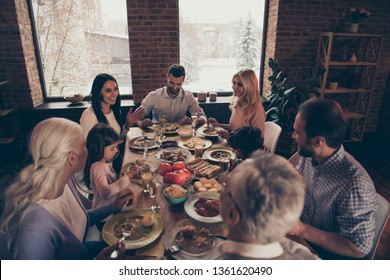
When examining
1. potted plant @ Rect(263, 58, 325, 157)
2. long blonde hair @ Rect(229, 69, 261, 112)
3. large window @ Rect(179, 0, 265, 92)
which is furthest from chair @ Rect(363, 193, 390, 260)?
large window @ Rect(179, 0, 265, 92)

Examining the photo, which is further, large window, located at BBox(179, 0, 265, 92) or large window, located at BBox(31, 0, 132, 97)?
large window, located at BBox(179, 0, 265, 92)

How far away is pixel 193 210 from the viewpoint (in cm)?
151

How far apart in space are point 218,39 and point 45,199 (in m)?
3.89

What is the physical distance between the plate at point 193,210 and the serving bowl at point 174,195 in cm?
3

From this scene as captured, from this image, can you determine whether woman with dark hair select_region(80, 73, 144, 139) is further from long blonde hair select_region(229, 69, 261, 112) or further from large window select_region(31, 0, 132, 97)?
large window select_region(31, 0, 132, 97)

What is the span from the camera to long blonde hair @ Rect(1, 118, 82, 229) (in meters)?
1.16

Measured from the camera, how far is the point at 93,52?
4152mm

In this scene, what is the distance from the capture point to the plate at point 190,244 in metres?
1.21

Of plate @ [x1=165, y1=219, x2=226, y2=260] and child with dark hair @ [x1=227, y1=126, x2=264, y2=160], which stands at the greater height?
child with dark hair @ [x1=227, y1=126, x2=264, y2=160]

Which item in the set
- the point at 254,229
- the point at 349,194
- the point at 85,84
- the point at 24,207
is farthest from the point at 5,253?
the point at 85,84

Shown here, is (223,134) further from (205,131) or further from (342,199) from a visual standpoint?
(342,199)

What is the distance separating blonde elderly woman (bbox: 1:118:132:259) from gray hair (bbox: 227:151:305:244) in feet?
2.46

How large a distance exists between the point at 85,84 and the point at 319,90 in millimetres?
3537

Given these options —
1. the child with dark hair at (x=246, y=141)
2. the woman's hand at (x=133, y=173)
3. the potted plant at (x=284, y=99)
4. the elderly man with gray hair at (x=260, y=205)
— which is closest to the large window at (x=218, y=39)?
the potted plant at (x=284, y=99)
